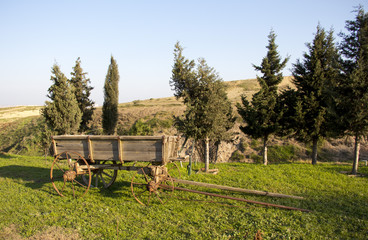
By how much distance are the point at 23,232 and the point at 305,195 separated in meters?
9.22

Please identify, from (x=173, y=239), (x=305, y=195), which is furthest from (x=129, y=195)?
(x=305, y=195)

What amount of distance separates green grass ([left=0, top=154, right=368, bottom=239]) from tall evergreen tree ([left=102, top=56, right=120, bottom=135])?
1603 centimetres

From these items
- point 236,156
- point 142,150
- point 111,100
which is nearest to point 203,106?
point 142,150

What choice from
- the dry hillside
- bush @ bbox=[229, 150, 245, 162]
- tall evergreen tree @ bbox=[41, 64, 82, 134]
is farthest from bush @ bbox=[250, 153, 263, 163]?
tall evergreen tree @ bbox=[41, 64, 82, 134]

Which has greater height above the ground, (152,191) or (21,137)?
(152,191)

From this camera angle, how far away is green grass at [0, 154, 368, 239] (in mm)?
5973

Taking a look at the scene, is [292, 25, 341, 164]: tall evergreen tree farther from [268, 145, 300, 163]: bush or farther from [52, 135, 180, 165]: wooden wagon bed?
[52, 135, 180, 165]: wooden wagon bed

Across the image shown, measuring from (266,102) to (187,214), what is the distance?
35.2 ft

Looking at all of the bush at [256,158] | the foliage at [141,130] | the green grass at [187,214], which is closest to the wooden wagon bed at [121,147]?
the green grass at [187,214]

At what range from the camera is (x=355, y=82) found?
12.0m

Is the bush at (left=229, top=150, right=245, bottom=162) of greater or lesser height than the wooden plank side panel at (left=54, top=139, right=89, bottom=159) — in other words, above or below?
below

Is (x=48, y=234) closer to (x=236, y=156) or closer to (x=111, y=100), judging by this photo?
(x=236, y=156)

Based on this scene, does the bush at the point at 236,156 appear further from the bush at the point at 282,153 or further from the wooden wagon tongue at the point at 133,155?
the wooden wagon tongue at the point at 133,155

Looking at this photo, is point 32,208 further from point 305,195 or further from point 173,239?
point 305,195
